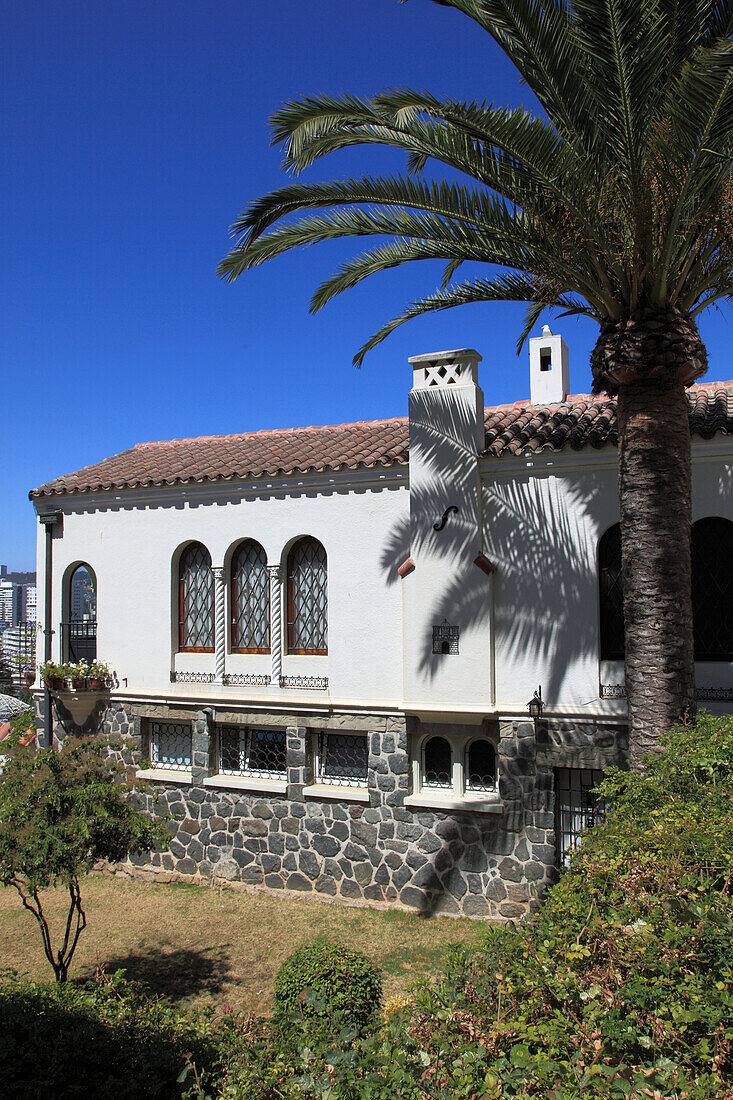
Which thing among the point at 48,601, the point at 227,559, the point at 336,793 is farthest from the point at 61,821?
the point at 48,601

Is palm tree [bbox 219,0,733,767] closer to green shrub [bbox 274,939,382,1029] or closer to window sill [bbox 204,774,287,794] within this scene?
green shrub [bbox 274,939,382,1029]

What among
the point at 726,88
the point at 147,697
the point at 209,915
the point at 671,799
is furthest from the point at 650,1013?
the point at 147,697

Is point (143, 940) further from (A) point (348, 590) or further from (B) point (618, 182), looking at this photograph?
(B) point (618, 182)

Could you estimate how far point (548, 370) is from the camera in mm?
13617

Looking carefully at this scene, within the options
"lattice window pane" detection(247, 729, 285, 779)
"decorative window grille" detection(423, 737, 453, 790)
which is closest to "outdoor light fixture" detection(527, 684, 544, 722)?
"decorative window grille" detection(423, 737, 453, 790)

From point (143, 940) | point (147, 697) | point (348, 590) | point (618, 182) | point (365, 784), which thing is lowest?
point (143, 940)

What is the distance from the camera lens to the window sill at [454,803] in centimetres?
1079

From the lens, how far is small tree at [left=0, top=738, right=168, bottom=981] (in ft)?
27.0

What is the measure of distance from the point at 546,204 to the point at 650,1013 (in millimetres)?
7534

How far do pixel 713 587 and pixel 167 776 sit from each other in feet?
30.7

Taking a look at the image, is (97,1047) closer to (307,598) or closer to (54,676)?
(307,598)

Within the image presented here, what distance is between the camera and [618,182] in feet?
24.9

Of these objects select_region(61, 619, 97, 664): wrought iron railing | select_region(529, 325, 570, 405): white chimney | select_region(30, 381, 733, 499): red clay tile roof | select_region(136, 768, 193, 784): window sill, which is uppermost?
select_region(529, 325, 570, 405): white chimney

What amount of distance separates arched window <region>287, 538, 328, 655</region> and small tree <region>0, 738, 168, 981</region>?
4.04 metres
